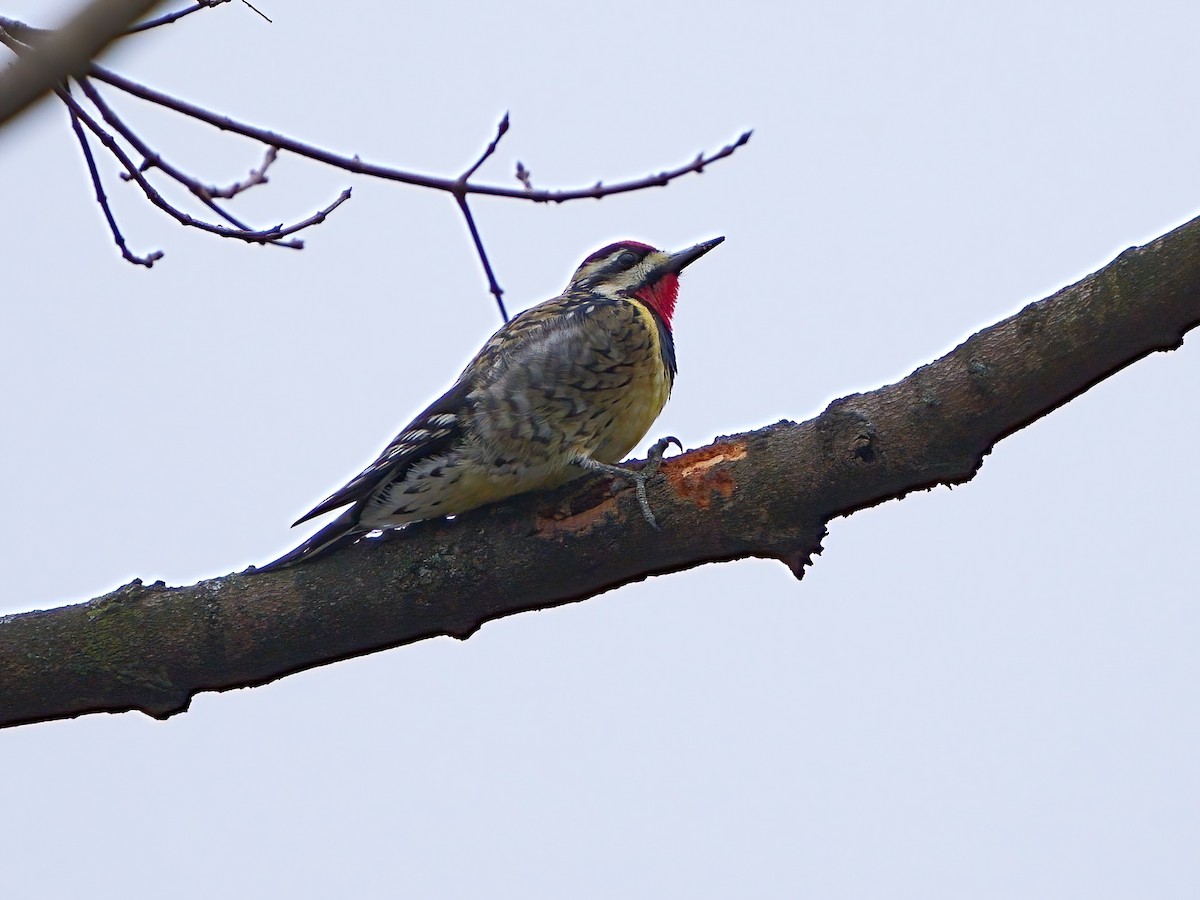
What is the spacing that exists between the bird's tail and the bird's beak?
185 cm

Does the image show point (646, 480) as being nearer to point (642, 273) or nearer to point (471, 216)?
point (471, 216)

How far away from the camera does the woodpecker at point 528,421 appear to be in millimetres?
3750

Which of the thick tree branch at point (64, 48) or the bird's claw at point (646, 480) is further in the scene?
the bird's claw at point (646, 480)

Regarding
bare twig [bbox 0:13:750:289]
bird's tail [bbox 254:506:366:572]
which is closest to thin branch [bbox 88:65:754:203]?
bare twig [bbox 0:13:750:289]

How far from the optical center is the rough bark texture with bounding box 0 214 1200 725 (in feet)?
9.14

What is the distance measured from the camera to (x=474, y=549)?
3332 millimetres

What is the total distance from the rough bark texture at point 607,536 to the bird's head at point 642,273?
1651 mm

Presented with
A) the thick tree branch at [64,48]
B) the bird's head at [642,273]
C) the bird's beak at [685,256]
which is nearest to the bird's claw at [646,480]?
the bird's head at [642,273]

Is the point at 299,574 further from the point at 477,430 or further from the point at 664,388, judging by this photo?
the point at 664,388

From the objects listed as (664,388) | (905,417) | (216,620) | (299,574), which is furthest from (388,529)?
(905,417)

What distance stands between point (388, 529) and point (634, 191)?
138 cm

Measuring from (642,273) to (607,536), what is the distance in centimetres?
202

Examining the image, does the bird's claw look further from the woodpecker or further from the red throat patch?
the red throat patch

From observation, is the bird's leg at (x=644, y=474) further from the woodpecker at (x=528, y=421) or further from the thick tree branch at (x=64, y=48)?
the thick tree branch at (x=64, y=48)
